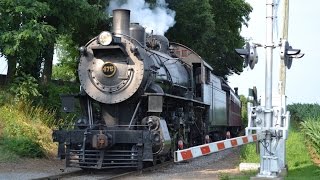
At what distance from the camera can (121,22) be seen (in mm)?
12805

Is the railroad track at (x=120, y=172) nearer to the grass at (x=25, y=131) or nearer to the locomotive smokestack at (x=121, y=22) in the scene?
the grass at (x=25, y=131)

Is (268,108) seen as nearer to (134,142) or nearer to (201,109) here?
(134,142)

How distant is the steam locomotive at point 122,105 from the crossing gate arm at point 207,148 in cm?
314

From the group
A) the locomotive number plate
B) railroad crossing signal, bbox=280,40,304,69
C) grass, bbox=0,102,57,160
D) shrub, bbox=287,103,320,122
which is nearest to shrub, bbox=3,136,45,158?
grass, bbox=0,102,57,160

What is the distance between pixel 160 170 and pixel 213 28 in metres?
16.4

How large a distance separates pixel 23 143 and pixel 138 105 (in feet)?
13.8

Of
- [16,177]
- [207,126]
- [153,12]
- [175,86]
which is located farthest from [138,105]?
[153,12]

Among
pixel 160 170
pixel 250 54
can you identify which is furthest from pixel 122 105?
pixel 250 54

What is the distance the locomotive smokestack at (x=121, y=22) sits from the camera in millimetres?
12758

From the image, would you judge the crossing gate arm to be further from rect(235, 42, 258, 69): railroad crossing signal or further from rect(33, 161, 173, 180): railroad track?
rect(33, 161, 173, 180): railroad track

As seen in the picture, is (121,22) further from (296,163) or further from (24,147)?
(296,163)

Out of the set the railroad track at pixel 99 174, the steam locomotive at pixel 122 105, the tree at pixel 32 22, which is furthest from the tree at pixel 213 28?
the railroad track at pixel 99 174

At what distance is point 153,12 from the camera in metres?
20.9

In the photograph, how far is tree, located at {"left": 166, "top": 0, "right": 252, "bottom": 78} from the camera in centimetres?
2623
